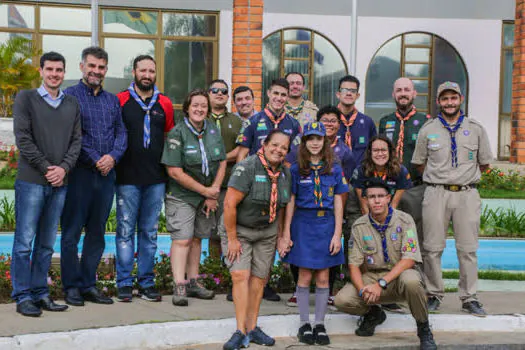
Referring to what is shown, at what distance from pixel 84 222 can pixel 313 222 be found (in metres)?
2.08

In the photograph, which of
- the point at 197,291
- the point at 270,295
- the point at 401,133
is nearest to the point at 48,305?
the point at 197,291

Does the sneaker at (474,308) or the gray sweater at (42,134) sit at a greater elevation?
the gray sweater at (42,134)

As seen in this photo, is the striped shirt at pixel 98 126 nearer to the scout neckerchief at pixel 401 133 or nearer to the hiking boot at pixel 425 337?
the scout neckerchief at pixel 401 133

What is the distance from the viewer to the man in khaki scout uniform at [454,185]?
6789 mm

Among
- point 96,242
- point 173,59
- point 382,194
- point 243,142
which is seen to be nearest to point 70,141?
point 96,242

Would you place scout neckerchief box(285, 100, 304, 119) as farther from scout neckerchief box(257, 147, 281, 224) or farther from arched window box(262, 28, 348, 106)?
arched window box(262, 28, 348, 106)

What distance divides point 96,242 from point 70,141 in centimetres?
103

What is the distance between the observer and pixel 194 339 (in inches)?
235

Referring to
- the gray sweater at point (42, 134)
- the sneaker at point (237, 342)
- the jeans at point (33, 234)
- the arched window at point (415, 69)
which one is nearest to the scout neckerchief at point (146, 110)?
the gray sweater at point (42, 134)

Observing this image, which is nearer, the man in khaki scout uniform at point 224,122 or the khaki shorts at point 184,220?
the khaki shorts at point 184,220

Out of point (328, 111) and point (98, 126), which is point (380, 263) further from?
point (98, 126)

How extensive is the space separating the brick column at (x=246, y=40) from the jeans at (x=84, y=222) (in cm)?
820

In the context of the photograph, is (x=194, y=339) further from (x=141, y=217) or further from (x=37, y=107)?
(x=37, y=107)

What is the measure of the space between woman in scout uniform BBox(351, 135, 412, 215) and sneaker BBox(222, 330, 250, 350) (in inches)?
67.9
